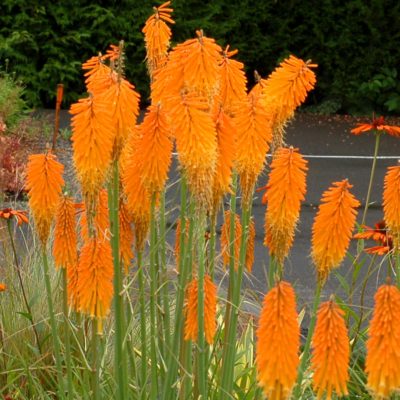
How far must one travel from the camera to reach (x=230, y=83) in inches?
118

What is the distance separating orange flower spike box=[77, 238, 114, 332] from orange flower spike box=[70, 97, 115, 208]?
0.15 m

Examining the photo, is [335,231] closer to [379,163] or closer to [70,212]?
[70,212]

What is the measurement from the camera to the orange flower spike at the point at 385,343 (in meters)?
1.92

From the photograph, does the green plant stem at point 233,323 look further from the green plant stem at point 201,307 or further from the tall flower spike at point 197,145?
the tall flower spike at point 197,145

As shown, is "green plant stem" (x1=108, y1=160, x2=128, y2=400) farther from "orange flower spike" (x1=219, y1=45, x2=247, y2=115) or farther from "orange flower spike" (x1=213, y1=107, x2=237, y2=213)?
"orange flower spike" (x1=219, y1=45, x2=247, y2=115)

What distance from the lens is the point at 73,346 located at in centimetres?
441

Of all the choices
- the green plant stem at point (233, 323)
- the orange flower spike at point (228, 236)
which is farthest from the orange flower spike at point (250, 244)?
the green plant stem at point (233, 323)

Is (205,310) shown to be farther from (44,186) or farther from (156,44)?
(156,44)

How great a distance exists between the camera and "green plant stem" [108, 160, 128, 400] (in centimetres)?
259

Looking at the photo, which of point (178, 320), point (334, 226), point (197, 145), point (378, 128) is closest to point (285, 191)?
point (334, 226)

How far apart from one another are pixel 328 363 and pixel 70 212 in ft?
3.30

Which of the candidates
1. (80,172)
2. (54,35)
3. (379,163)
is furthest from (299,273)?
(54,35)

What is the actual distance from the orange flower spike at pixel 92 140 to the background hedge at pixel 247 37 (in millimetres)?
13047

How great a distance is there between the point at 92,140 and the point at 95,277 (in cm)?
33
